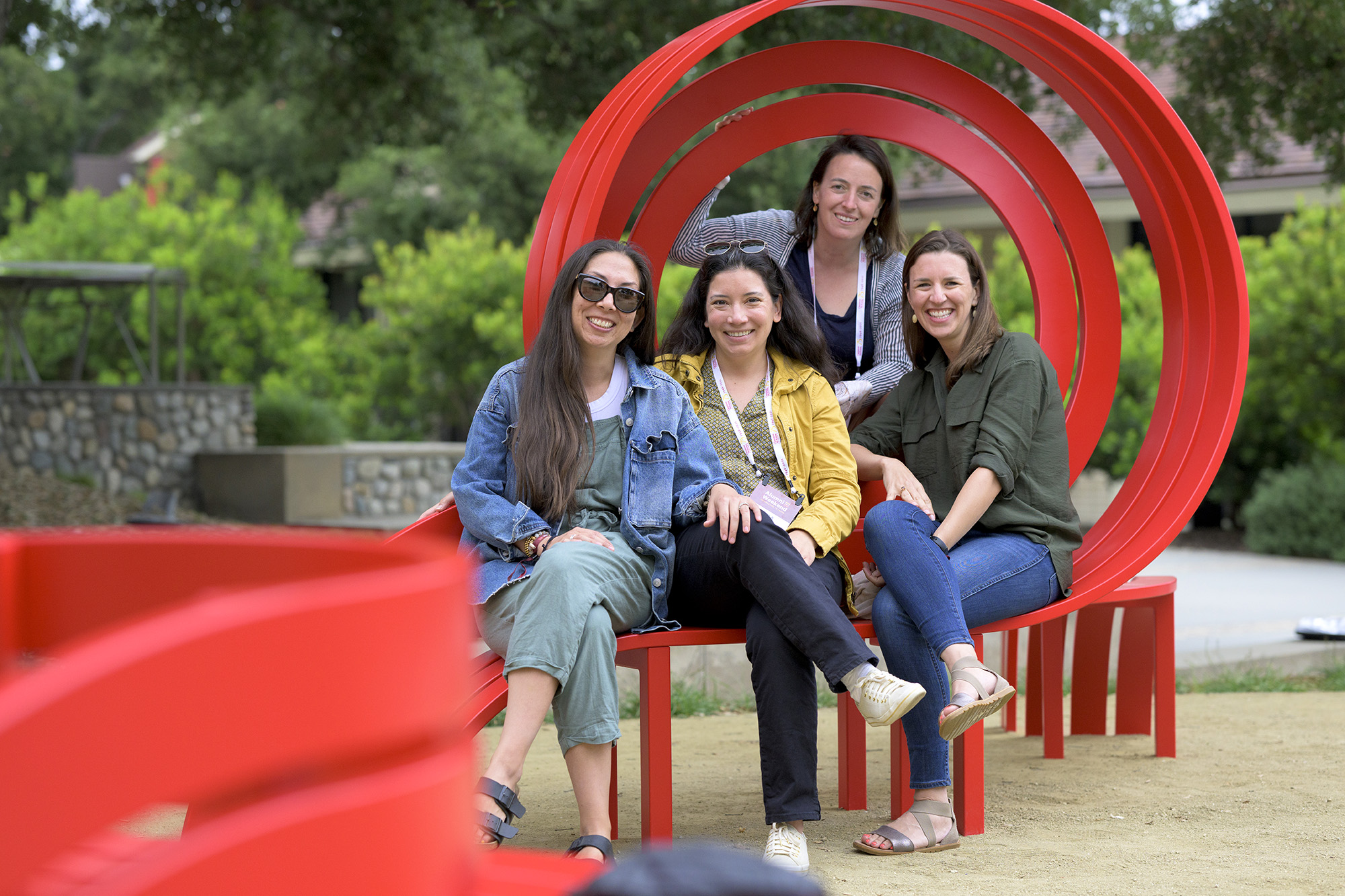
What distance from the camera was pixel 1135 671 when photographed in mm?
4562

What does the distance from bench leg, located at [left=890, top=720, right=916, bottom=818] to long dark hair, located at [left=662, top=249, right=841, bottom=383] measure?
3.67 ft

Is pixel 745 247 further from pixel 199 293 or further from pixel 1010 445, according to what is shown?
pixel 199 293

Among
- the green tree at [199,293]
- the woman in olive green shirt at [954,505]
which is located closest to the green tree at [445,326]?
the green tree at [199,293]

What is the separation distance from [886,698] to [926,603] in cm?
41

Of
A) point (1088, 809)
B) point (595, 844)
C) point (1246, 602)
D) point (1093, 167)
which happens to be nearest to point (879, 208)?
point (1088, 809)

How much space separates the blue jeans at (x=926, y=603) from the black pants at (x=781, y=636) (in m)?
0.20

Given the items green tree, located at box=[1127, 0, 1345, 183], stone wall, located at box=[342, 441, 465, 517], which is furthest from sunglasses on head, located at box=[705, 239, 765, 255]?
stone wall, located at box=[342, 441, 465, 517]

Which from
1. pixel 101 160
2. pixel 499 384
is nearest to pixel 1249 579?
pixel 499 384

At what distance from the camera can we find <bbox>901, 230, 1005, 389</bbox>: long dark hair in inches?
146

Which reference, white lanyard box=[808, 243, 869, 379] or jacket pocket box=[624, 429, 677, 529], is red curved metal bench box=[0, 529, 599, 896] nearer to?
jacket pocket box=[624, 429, 677, 529]

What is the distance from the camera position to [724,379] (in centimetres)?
372

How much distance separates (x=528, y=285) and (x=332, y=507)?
8.60 m

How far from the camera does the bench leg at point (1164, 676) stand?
4.17 meters

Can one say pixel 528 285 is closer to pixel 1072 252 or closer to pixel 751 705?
pixel 1072 252
